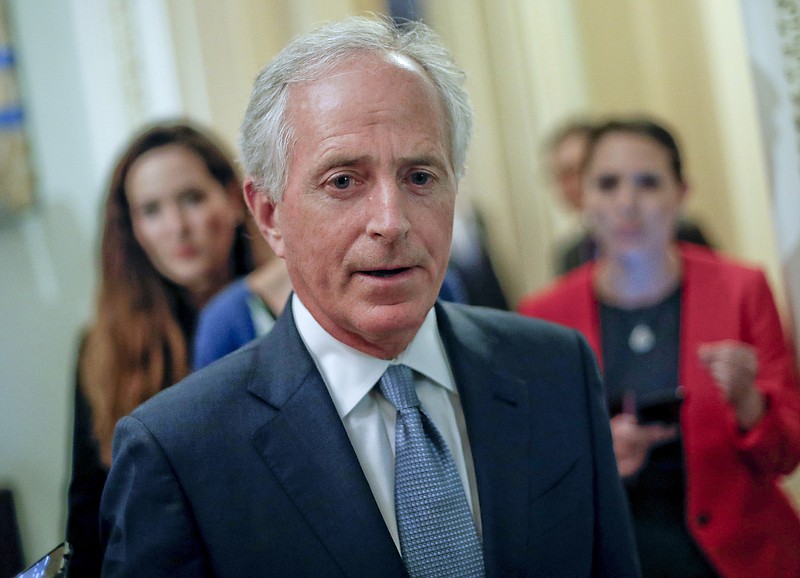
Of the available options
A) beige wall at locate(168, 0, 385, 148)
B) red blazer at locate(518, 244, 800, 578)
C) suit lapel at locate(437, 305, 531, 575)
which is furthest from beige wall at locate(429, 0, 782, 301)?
suit lapel at locate(437, 305, 531, 575)

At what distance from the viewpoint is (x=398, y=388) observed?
4.42ft

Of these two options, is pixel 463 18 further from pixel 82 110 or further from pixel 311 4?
pixel 82 110

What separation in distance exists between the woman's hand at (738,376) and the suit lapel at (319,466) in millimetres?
1105

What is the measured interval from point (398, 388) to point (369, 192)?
30cm

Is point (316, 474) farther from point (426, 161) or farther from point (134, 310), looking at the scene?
point (134, 310)

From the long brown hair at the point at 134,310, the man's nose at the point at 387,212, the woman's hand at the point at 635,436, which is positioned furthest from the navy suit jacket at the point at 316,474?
the long brown hair at the point at 134,310

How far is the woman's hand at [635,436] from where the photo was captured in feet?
6.67

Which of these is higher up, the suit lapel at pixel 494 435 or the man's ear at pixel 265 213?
the man's ear at pixel 265 213

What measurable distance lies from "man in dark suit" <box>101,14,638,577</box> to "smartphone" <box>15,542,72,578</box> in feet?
0.21

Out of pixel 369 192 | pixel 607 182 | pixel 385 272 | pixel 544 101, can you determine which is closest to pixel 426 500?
pixel 385 272

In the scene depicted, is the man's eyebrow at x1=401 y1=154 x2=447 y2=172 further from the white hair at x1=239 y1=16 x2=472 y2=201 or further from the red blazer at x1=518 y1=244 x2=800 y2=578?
the red blazer at x1=518 y1=244 x2=800 y2=578

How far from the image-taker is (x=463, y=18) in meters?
4.95

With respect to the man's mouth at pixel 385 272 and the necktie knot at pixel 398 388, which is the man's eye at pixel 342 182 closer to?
the man's mouth at pixel 385 272

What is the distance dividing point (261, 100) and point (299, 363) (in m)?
0.40
